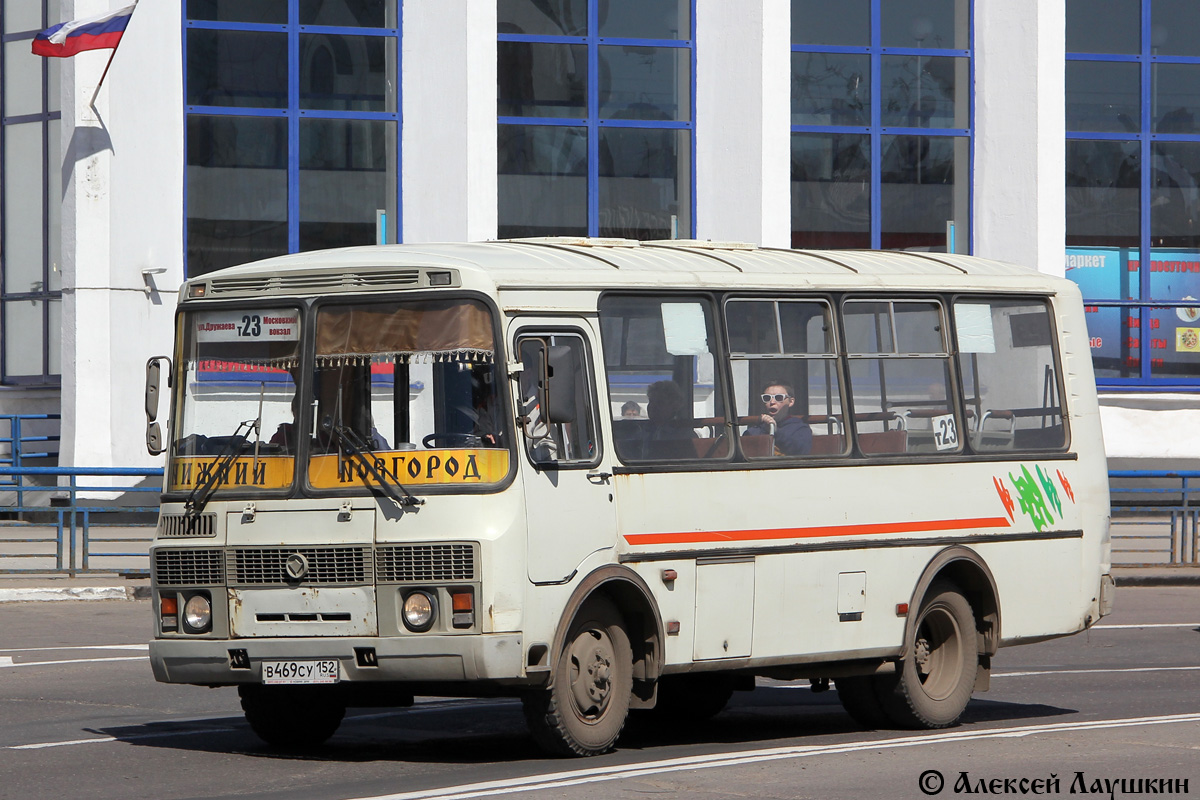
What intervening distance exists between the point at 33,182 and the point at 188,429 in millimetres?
18572

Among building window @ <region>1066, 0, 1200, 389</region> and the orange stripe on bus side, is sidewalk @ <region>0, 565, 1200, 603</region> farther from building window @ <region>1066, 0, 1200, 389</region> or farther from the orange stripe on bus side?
building window @ <region>1066, 0, 1200, 389</region>

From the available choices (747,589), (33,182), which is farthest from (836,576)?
(33,182)

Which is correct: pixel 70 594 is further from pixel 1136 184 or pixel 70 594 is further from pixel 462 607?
pixel 1136 184

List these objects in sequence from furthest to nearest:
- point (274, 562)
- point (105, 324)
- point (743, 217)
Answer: point (743, 217) < point (105, 324) < point (274, 562)

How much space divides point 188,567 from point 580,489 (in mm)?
2105

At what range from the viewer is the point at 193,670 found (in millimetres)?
9664

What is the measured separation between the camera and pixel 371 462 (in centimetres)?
946

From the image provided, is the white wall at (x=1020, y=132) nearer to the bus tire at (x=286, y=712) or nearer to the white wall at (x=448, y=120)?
the white wall at (x=448, y=120)

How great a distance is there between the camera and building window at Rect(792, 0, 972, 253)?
2822cm

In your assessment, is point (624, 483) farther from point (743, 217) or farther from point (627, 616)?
point (743, 217)

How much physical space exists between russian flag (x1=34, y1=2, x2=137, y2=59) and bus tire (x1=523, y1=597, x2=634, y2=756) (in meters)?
17.1

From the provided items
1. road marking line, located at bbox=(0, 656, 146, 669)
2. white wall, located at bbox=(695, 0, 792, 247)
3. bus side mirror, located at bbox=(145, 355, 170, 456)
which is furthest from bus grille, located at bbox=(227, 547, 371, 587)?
white wall, located at bbox=(695, 0, 792, 247)

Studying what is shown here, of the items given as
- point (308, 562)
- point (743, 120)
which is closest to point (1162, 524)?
point (743, 120)

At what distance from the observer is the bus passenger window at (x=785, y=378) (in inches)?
421
